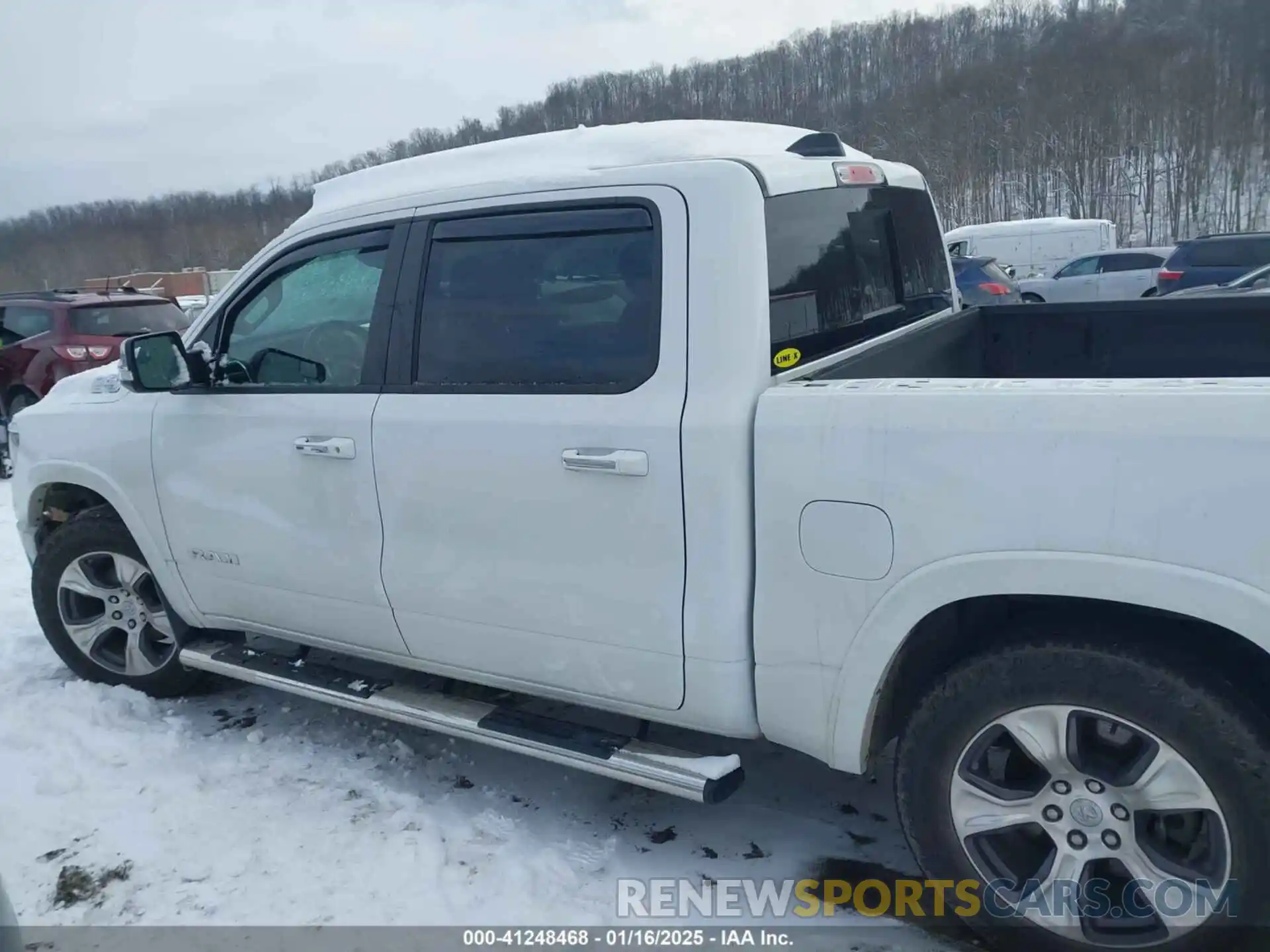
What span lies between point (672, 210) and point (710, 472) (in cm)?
74

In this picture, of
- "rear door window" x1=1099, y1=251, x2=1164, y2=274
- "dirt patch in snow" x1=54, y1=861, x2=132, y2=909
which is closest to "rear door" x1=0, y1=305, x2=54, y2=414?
"dirt patch in snow" x1=54, y1=861, x2=132, y2=909

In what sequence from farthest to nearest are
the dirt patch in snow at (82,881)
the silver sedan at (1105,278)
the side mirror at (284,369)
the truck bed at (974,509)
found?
the silver sedan at (1105,278)
the side mirror at (284,369)
the dirt patch in snow at (82,881)
the truck bed at (974,509)

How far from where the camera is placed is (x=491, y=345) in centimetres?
295

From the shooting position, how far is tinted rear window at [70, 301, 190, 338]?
11016 mm

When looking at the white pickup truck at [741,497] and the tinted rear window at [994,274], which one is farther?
the tinted rear window at [994,274]

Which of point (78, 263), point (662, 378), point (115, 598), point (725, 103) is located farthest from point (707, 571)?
point (78, 263)

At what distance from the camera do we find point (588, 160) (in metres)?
2.88

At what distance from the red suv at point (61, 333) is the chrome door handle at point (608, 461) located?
962 cm

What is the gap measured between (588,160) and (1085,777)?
2.14 meters

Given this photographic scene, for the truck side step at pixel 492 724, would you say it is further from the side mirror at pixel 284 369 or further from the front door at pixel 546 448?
the side mirror at pixel 284 369

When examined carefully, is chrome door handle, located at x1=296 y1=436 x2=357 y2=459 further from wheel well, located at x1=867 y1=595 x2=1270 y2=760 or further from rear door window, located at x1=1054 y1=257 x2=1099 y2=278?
rear door window, located at x1=1054 y1=257 x2=1099 y2=278

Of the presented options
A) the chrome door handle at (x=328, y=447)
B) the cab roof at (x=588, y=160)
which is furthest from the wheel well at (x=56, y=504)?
the cab roof at (x=588, y=160)

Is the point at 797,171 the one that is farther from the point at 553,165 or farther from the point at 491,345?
the point at 491,345

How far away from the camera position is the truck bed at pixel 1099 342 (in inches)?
134
